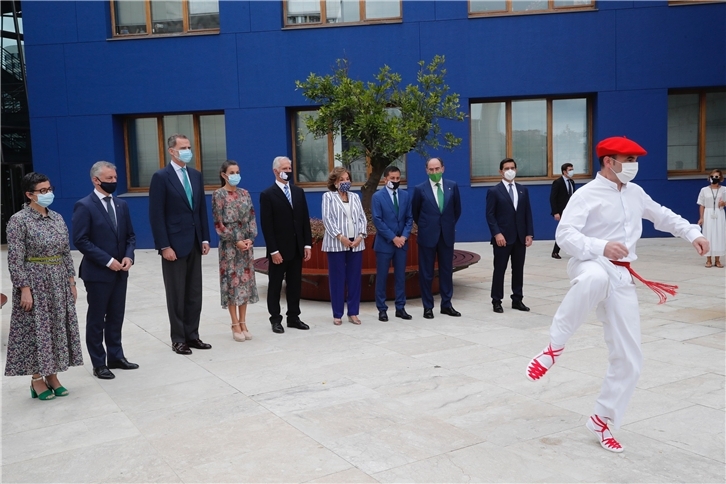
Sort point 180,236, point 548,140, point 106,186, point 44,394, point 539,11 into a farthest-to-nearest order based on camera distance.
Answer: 1. point 548,140
2. point 539,11
3. point 180,236
4. point 106,186
5. point 44,394

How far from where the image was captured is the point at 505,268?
28.2ft

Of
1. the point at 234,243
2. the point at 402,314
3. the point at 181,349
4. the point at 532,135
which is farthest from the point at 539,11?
the point at 181,349

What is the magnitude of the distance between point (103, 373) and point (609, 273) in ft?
13.9

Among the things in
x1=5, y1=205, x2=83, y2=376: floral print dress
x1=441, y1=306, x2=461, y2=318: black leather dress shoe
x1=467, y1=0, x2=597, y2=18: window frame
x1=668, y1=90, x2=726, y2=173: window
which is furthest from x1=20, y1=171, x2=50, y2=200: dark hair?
x1=668, y1=90, x2=726, y2=173: window

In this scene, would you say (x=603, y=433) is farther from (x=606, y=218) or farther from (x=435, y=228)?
(x=435, y=228)

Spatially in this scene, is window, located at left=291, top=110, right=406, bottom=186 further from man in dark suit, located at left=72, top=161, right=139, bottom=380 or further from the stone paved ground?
man in dark suit, located at left=72, top=161, right=139, bottom=380

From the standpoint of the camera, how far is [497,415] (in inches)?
189

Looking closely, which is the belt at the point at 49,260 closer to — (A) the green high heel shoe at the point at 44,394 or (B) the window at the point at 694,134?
(A) the green high heel shoe at the point at 44,394

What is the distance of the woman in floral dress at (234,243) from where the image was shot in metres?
7.27

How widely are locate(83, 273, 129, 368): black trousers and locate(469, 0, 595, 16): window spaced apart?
1212cm

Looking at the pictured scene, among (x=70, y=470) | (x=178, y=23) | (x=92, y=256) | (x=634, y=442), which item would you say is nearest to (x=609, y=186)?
(x=634, y=442)

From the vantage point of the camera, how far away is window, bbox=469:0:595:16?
15.8m

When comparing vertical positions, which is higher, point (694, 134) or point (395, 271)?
point (694, 134)

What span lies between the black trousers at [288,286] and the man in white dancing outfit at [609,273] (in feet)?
13.5
